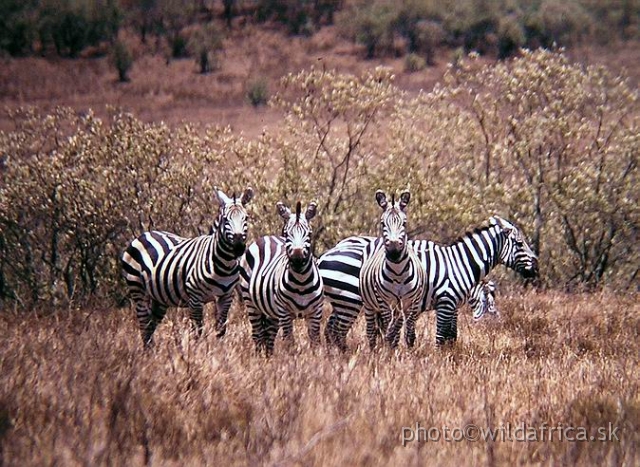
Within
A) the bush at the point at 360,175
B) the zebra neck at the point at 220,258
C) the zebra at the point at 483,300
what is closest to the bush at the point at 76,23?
the bush at the point at 360,175

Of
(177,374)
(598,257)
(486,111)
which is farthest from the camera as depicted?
(486,111)

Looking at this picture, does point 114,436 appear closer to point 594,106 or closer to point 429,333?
point 429,333

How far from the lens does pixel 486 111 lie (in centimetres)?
1959

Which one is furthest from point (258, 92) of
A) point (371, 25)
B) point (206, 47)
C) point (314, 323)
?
point (314, 323)

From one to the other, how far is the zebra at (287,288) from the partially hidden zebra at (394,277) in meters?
0.86

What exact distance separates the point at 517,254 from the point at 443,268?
116 centimetres

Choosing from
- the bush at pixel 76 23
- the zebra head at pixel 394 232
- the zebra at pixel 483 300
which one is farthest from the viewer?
the bush at pixel 76 23

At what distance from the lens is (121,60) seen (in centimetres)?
4275

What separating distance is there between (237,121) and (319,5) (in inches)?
1125

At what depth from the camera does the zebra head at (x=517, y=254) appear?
10.2m

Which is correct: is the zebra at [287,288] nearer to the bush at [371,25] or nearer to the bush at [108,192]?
the bush at [108,192]

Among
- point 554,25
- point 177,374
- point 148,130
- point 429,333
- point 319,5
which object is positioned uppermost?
point 319,5

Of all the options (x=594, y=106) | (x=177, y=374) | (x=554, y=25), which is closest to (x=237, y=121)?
(x=594, y=106)

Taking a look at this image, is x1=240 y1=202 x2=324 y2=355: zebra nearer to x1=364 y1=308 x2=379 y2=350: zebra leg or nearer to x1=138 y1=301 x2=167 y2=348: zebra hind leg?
x1=364 y1=308 x2=379 y2=350: zebra leg
